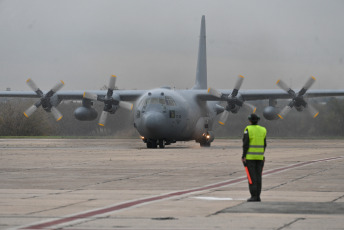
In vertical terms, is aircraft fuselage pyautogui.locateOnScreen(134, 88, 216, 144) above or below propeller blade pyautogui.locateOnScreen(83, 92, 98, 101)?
below

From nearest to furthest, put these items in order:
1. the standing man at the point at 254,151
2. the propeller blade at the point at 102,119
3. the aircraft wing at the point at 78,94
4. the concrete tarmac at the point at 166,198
→ the concrete tarmac at the point at 166,198 → the standing man at the point at 254,151 → the propeller blade at the point at 102,119 → the aircraft wing at the point at 78,94

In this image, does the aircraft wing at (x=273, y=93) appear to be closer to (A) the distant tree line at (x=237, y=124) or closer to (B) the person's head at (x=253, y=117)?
(A) the distant tree line at (x=237, y=124)

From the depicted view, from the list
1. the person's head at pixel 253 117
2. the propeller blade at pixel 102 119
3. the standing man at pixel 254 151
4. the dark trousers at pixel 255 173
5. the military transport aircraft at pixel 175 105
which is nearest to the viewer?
the dark trousers at pixel 255 173

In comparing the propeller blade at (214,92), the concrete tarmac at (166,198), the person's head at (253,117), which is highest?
the propeller blade at (214,92)

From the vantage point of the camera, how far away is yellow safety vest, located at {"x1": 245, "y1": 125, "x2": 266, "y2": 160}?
14977 mm

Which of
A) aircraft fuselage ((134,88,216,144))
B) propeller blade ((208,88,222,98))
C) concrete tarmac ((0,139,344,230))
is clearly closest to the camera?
concrete tarmac ((0,139,344,230))

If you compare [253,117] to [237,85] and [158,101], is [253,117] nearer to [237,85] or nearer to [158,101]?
[158,101]

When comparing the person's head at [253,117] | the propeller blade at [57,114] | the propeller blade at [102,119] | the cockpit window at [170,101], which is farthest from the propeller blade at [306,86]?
the person's head at [253,117]

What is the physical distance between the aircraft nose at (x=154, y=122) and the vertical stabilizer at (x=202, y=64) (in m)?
12.9

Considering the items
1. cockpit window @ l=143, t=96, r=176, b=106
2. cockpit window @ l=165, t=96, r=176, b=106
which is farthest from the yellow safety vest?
cockpit window @ l=165, t=96, r=176, b=106

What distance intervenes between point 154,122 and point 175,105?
302cm

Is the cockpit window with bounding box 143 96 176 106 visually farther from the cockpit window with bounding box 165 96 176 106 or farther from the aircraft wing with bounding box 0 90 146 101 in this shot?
the aircraft wing with bounding box 0 90 146 101

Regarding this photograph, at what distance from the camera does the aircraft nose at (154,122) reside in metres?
44.6

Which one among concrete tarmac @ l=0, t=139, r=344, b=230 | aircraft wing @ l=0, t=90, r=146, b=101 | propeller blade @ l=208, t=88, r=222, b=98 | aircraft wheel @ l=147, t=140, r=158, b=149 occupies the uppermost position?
aircraft wing @ l=0, t=90, r=146, b=101
